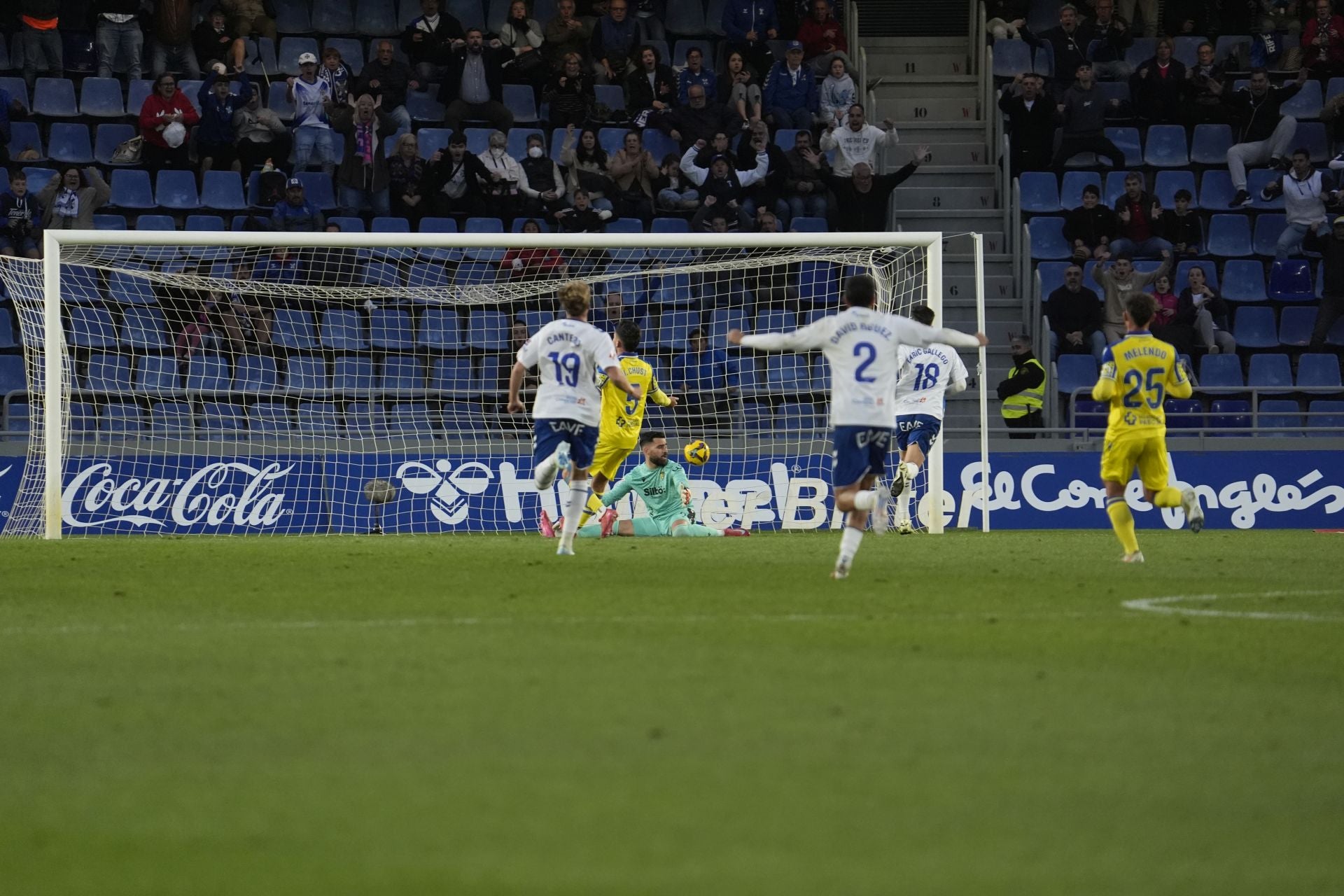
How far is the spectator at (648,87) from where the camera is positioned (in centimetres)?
2323

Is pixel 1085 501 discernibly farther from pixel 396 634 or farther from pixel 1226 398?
pixel 396 634

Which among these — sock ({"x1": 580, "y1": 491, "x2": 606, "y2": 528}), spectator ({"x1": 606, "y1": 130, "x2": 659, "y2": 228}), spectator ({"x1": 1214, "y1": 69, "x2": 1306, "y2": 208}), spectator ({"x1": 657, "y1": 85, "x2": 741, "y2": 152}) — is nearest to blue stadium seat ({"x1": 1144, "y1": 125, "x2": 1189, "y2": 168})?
spectator ({"x1": 1214, "y1": 69, "x2": 1306, "y2": 208})

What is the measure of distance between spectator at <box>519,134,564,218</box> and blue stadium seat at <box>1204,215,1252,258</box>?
27.4 ft

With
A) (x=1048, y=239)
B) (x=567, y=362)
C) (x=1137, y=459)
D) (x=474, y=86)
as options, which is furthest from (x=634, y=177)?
(x=1137, y=459)

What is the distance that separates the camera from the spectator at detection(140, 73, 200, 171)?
21.8 metres

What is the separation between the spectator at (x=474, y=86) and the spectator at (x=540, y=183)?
1.10m

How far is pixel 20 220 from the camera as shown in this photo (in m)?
20.2

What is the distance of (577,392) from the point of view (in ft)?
42.2

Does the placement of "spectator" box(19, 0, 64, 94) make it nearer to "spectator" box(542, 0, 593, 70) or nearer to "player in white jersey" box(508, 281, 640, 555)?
"spectator" box(542, 0, 593, 70)

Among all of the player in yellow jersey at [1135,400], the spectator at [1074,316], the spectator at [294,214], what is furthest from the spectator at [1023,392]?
the spectator at [294,214]

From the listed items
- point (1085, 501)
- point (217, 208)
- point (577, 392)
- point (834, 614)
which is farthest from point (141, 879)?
point (217, 208)

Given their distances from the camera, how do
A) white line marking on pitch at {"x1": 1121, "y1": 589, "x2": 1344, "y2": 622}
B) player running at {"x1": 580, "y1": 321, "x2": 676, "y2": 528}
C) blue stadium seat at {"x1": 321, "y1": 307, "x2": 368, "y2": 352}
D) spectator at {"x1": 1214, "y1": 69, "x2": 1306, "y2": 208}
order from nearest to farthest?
white line marking on pitch at {"x1": 1121, "y1": 589, "x2": 1344, "y2": 622} < player running at {"x1": 580, "y1": 321, "x2": 676, "y2": 528} < blue stadium seat at {"x1": 321, "y1": 307, "x2": 368, "y2": 352} < spectator at {"x1": 1214, "y1": 69, "x2": 1306, "y2": 208}

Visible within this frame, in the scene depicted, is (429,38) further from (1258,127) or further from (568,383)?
(568,383)

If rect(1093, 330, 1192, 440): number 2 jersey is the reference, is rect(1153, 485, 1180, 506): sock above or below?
below
